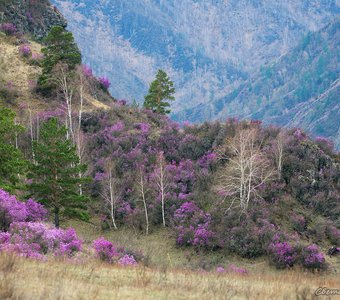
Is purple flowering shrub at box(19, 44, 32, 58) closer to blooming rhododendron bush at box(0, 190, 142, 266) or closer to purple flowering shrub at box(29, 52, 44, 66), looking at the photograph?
purple flowering shrub at box(29, 52, 44, 66)

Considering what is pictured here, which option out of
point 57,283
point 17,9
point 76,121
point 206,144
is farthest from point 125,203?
point 17,9

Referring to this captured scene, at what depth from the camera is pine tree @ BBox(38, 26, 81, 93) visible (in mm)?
52406

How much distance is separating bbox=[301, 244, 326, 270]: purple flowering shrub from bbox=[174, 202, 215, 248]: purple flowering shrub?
6.41m

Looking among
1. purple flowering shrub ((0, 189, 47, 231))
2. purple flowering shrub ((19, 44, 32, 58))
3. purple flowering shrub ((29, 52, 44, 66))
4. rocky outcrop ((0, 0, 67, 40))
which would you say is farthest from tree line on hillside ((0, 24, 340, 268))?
rocky outcrop ((0, 0, 67, 40))

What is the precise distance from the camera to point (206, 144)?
42.9 metres

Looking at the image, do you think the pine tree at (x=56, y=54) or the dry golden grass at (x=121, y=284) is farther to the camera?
the pine tree at (x=56, y=54)

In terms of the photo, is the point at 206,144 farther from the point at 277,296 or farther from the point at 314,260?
the point at 277,296

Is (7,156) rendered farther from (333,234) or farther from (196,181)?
(333,234)

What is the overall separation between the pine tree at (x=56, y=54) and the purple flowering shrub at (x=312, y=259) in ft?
115

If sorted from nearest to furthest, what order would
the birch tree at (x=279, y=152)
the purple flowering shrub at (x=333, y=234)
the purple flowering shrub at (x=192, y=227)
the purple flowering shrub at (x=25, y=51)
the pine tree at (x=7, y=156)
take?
the pine tree at (x=7, y=156)
the purple flowering shrub at (x=192, y=227)
the purple flowering shrub at (x=333, y=234)
the birch tree at (x=279, y=152)
the purple flowering shrub at (x=25, y=51)

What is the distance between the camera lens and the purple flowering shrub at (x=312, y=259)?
97.4 ft

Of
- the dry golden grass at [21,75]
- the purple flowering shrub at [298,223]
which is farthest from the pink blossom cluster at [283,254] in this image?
the dry golden grass at [21,75]

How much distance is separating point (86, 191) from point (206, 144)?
11889mm

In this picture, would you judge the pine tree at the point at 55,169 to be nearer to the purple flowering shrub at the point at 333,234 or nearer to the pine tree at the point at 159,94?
the purple flowering shrub at the point at 333,234
